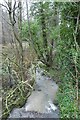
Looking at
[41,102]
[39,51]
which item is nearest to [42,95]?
[41,102]

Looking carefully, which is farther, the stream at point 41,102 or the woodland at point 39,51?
the woodland at point 39,51

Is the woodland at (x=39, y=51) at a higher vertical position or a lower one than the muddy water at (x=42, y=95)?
higher

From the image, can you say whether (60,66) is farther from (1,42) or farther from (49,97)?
(1,42)

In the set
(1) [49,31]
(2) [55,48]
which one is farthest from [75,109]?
(1) [49,31]

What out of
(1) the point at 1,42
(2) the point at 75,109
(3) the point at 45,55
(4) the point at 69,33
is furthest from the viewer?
(3) the point at 45,55

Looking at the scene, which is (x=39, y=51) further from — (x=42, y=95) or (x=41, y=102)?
(x=41, y=102)

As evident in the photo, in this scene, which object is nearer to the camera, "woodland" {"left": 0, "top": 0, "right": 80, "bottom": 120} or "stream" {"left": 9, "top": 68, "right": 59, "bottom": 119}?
"stream" {"left": 9, "top": 68, "right": 59, "bottom": 119}

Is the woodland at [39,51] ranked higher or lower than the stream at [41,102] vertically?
higher

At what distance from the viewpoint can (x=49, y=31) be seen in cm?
366

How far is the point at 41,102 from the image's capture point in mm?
3012

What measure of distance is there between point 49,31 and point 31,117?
1403mm

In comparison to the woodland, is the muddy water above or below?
below

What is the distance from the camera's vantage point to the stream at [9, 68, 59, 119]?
9.22ft

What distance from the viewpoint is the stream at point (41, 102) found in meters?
2.81
